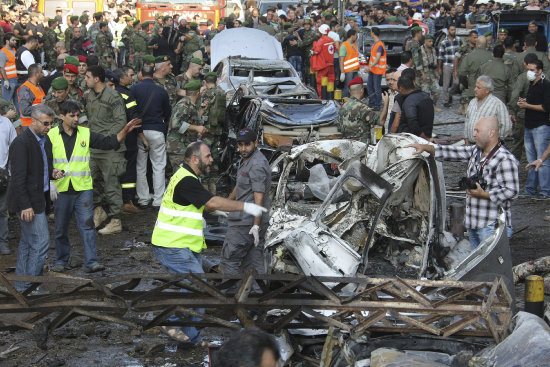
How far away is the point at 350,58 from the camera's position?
61.0 feet

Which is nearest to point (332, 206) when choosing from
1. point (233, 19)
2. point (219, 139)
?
point (219, 139)

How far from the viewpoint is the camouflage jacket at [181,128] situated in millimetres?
11258

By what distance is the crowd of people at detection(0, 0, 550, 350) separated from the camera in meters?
7.04

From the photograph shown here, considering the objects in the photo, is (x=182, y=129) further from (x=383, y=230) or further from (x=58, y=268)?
(x=383, y=230)

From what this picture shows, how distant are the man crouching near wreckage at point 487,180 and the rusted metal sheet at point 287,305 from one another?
1.24 metres

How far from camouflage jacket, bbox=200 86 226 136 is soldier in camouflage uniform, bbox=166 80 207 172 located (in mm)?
683

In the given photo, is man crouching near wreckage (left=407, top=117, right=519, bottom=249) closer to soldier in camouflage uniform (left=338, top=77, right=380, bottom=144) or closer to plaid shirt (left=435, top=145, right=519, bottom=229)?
plaid shirt (left=435, top=145, right=519, bottom=229)

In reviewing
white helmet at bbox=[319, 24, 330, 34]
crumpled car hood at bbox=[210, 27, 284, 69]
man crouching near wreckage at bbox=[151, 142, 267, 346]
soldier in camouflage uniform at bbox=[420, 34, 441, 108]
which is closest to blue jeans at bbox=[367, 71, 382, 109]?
soldier in camouflage uniform at bbox=[420, 34, 441, 108]

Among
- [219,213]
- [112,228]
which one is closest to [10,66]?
[112,228]

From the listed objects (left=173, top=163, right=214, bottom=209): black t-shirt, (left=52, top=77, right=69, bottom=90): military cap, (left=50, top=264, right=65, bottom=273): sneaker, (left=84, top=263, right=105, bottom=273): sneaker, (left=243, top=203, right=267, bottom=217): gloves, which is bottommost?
(left=84, top=263, right=105, bottom=273): sneaker

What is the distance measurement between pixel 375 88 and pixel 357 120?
7646 mm

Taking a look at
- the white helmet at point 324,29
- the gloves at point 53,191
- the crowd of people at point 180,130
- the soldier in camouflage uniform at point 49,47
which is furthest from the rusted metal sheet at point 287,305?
the white helmet at point 324,29

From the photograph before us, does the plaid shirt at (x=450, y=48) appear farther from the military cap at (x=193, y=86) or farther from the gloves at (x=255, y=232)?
the gloves at (x=255, y=232)

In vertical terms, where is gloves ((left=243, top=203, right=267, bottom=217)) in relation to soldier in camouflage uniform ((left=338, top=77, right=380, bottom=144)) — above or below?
above
